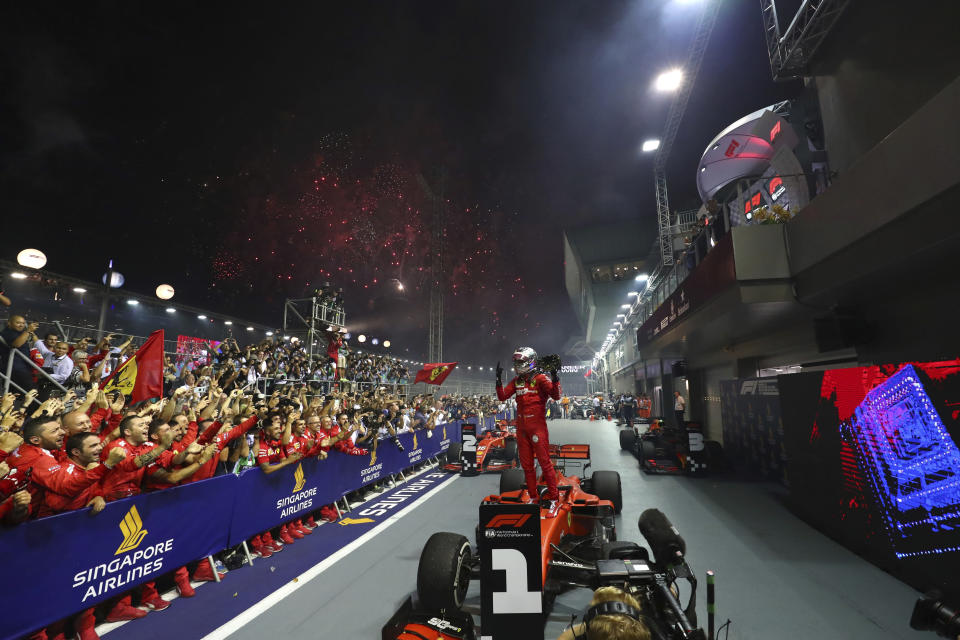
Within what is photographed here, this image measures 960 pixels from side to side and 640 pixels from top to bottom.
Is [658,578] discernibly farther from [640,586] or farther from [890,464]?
[890,464]

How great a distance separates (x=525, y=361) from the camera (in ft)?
17.4

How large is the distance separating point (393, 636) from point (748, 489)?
8012 mm

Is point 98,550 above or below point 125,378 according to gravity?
below

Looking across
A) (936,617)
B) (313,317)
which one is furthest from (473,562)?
(313,317)

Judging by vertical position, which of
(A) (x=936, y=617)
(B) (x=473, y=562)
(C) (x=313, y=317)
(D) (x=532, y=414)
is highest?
(C) (x=313, y=317)

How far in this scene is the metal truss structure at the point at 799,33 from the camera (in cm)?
731

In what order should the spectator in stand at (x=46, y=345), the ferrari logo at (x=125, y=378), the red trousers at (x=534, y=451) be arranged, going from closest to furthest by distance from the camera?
the red trousers at (x=534, y=451)
the ferrari logo at (x=125, y=378)
the spectator in stand at (x=46, y=345)

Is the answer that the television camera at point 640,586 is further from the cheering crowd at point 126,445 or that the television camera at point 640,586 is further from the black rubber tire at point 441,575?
the cheering crowd at point 126,445

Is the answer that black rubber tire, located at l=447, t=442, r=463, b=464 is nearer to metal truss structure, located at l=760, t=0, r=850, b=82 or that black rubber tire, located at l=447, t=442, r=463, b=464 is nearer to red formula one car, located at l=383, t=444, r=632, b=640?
red formula one car, located at l=383, t=444, r=632, b=640

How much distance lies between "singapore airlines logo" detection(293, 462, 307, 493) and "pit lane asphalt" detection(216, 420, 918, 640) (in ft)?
4.31

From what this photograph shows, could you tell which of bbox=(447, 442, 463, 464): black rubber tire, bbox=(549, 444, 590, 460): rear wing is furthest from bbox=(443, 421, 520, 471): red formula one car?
bbox=(549, 444, 590, 460): rear wing

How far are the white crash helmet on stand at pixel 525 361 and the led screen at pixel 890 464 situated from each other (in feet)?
12.3

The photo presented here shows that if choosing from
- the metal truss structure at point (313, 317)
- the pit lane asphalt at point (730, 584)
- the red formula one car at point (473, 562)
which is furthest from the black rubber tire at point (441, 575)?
the metal truss structure at point (313, 317)

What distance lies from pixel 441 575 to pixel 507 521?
80 centimetres
